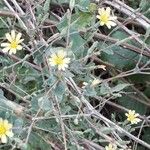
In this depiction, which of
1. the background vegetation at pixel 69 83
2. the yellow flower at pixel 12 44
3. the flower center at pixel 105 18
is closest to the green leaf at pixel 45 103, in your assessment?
the background vegetation at pixel 69 83

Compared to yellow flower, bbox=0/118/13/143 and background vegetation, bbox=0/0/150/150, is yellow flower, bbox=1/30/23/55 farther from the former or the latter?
yellow flower, bbox=0/118/13/143

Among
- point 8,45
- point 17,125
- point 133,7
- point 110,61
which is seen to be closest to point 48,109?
point 17,125

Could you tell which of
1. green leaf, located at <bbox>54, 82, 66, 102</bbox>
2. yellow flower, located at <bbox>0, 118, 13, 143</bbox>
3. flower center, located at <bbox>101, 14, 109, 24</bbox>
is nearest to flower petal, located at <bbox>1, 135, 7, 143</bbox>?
yellow flower, located at <bbox>0, 118, 13, 143</bbox>

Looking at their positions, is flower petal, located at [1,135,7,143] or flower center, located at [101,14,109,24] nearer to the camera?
flower petal, located at [1,135,7,143]

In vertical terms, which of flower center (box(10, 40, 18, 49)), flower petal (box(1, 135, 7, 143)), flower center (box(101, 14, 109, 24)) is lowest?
flower petal (box(1, 135, 7, 143))

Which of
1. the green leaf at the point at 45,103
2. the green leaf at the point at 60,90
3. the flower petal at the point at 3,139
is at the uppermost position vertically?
the green leaf at the point at 60,90

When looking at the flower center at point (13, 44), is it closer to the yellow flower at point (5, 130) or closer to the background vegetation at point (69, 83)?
the background vegetation at point (69, 83)

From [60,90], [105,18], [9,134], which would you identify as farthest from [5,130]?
[105,18]

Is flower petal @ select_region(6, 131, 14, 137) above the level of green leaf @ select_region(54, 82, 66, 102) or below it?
below
